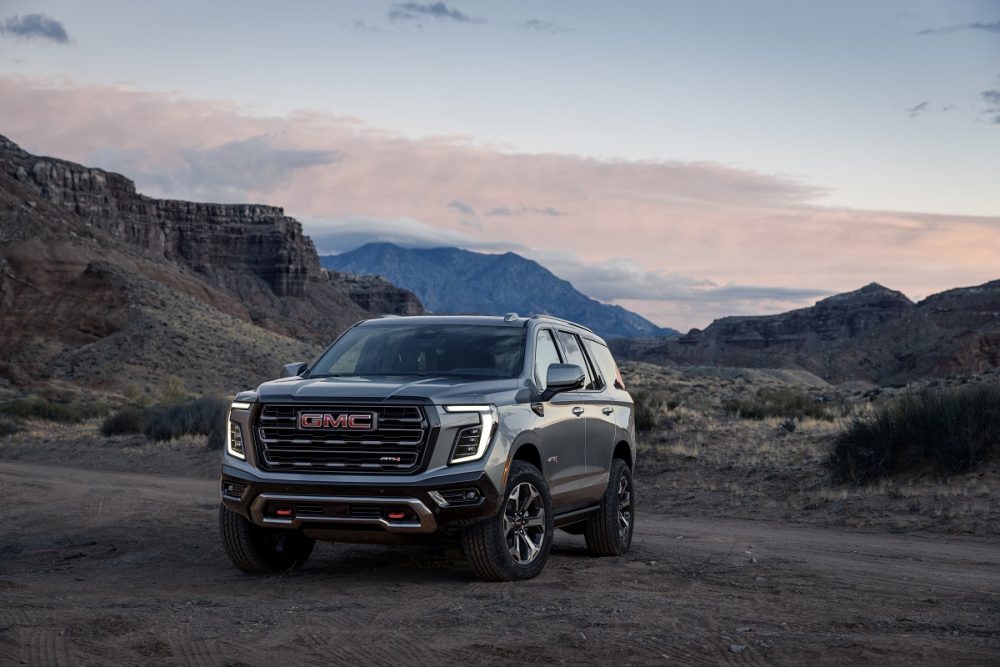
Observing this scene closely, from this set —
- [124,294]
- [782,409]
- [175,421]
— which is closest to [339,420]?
[782,409]

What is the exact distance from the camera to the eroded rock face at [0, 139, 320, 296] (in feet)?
363

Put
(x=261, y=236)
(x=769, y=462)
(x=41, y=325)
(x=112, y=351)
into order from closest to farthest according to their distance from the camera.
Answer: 1. (x=769, y=462)
2. (x=112, y=351)
3. (x=41, y=325)
4. (x=261, y=236)

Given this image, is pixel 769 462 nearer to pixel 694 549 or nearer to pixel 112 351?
pixel 694 549

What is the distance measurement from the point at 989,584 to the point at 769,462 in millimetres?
9445

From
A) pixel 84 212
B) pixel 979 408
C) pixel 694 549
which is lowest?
pixel 694 549

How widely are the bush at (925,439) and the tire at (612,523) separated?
674 cm

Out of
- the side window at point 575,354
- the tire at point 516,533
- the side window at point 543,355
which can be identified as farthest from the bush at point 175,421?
the tire at point 516,533

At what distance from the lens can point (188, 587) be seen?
9.00m

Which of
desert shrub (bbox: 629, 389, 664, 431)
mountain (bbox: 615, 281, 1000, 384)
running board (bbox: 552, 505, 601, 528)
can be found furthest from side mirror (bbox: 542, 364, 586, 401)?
mountain (bbox: 615, 281, 1000, 384)

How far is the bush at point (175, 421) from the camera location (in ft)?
94.9

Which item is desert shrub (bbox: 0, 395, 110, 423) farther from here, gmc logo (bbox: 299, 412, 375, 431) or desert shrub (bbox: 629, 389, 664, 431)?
gmc logo (bbox: 299, 412, 375, 431)

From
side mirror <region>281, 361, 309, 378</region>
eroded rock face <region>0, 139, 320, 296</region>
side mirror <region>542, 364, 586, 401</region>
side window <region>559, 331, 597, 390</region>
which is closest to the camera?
side mirror <region>542, 364, 586, 401</region>

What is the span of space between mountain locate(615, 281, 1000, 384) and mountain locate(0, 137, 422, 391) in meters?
41.0

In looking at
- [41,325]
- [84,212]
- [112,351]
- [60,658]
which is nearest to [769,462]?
[60,658]
